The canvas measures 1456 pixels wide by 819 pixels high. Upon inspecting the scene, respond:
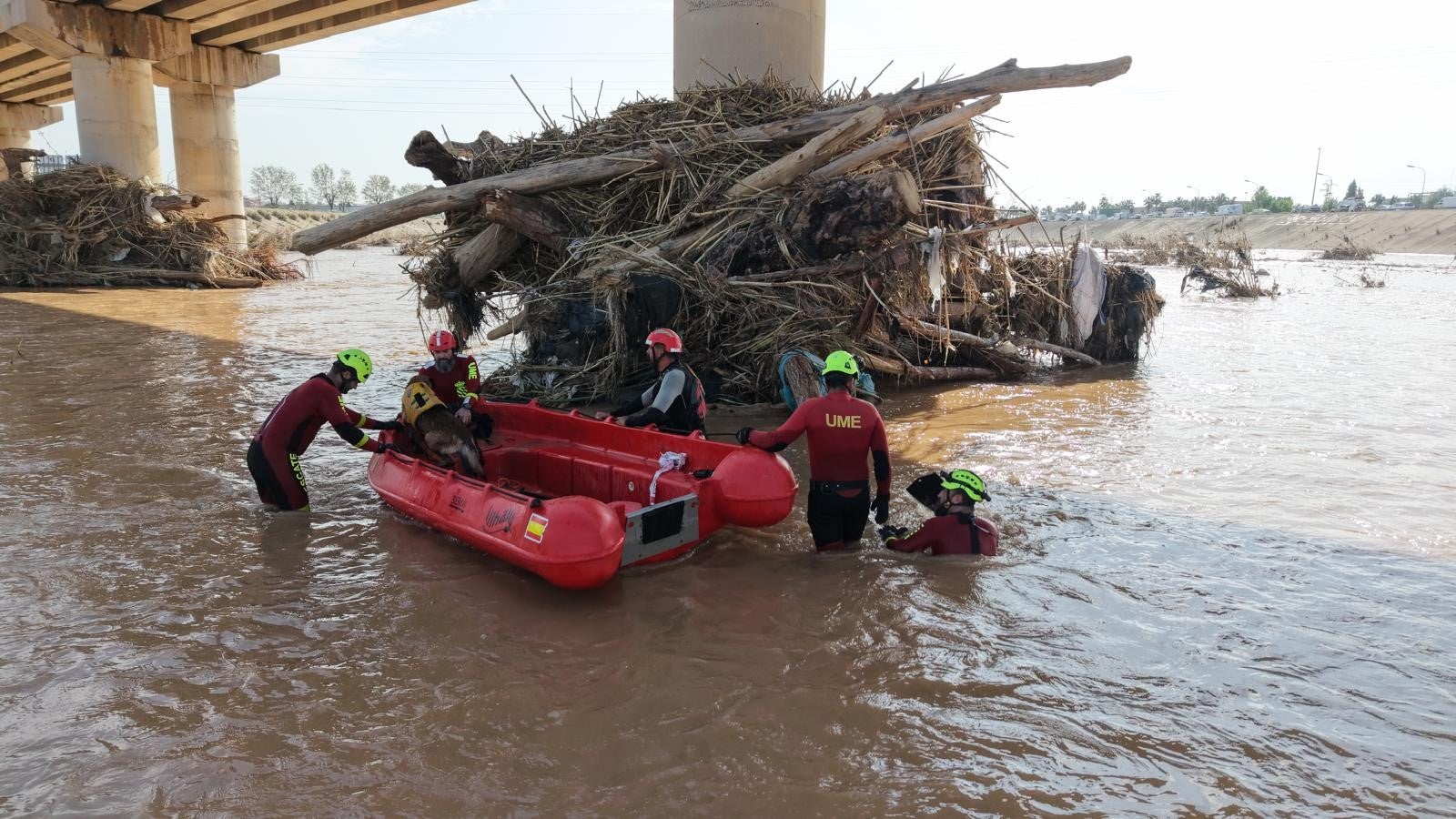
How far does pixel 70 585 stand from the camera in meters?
5.10

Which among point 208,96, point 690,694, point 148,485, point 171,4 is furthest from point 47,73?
point 690,694

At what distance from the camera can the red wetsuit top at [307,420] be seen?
6.47 meters

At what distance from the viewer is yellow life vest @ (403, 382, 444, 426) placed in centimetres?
659

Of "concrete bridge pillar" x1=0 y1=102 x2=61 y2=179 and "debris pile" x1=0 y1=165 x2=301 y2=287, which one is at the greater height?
"concrete bridge pillar" x1=0 y1=102 x2=61 y2=179

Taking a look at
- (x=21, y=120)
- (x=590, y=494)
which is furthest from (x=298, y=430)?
(x=21, y=120)

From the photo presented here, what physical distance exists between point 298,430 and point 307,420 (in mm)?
93

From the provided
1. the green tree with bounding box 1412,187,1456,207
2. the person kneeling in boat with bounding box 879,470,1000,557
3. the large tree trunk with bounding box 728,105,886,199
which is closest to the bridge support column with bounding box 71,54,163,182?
the large tree trunk with bounding box 728,105,886,199

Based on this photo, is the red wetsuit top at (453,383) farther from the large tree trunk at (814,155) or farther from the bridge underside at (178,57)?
the bridge underside at (178,57)

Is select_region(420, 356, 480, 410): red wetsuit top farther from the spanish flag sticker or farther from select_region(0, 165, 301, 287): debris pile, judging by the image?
select_region(0, 165, 301, 287): debris pile

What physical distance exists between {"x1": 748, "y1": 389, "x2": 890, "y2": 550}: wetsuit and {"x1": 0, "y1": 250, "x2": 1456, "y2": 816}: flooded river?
0.96 ft

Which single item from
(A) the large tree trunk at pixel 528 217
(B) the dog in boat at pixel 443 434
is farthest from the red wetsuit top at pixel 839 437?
(A) the large tree trunk at pixel 528 217

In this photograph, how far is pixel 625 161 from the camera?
10.5 m

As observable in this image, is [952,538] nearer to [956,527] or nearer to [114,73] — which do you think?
[956,527]

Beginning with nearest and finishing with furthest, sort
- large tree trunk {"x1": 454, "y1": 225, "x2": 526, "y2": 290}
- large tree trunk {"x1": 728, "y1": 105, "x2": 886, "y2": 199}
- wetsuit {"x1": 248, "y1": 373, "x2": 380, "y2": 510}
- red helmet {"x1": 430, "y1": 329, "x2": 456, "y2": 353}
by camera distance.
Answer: wetsuit {"x1": 248, "y1": 373, "x2": 380, "y2": 510}, red helmet {"x1": 430, "y1": 329, "x2": 456, "y2": 353}, large tree trunk {"x1": 728, "y1": 105, "x2": 886, "y2": 199}, large tree trunk {"x1": 454, "y1": 225, "x2": 526, "y2": 290}
